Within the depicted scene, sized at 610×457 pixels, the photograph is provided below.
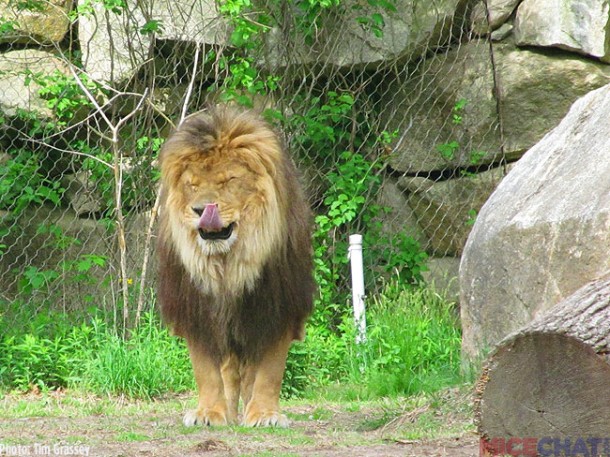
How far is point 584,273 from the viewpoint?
4953 mm

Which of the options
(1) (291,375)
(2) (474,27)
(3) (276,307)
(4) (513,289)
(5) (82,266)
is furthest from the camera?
(2) (474,27)

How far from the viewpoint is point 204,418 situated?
5.03 m

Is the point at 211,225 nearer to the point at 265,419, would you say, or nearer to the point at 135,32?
the point at 265,419

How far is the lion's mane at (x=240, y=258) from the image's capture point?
4.96 m

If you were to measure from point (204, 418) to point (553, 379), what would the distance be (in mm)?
2073

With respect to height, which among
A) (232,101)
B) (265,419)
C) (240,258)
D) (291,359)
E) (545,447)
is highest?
(232,101)

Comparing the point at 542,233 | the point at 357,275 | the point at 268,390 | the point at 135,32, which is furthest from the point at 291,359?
the point at 135,32

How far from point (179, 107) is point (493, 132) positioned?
276 cm

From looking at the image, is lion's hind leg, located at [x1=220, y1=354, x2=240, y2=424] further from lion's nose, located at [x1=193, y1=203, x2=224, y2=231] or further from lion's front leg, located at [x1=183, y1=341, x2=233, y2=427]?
lion's nose, located at [x1=193, y1=203, x2=224, y2=231]

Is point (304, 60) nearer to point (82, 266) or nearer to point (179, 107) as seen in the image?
point (179, 107)

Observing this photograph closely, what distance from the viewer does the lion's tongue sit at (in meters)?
4.79

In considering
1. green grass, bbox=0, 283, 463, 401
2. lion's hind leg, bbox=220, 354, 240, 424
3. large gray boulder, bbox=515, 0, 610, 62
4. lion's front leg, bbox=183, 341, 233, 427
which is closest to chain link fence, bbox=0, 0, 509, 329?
green grass, bbox=0, 283, 463, 401

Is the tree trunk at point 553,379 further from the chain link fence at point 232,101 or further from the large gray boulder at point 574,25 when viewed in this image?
the large gray boulder at point 574,25

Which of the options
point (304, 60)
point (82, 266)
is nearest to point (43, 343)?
point (82, 266)
